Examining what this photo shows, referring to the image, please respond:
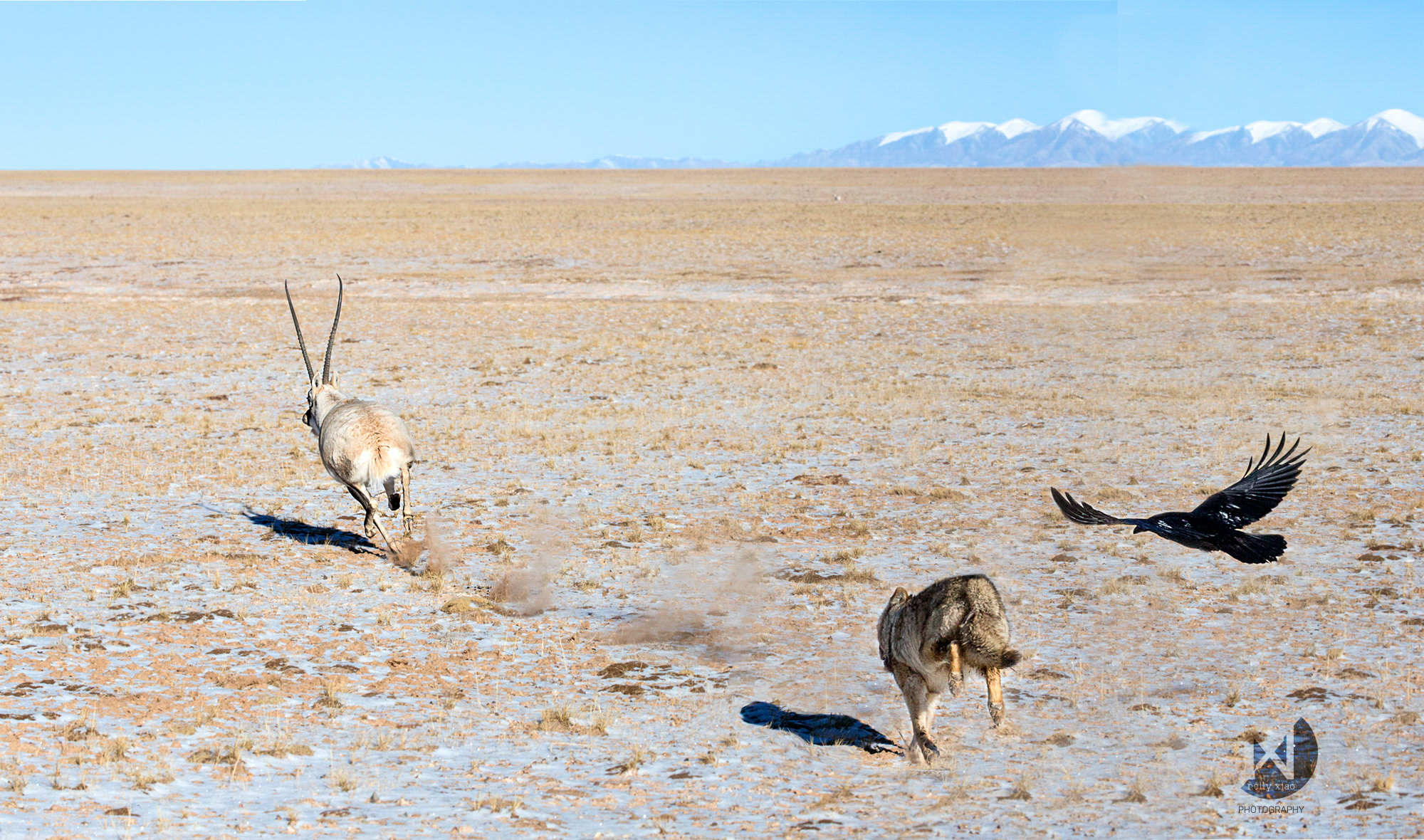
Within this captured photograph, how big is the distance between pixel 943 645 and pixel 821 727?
1.49 meters

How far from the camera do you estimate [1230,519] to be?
7.23 m

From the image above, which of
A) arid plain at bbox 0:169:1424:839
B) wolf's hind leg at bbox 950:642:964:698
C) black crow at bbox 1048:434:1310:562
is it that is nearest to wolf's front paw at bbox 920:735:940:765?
arid plain at bbox 0:169:1424:839

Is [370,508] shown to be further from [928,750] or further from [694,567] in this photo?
[928,750]

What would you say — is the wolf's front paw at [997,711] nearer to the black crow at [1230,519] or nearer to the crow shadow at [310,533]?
the black crow at [1230,519]

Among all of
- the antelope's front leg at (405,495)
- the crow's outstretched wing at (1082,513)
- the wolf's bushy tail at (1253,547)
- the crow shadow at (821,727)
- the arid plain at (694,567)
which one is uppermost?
the crow's outstretched wing at (1082,513)

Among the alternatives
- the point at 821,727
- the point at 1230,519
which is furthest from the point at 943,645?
the point at 1230,519

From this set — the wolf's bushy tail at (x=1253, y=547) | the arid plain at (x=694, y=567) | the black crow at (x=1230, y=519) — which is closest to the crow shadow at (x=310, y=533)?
the arid plain at (x=694, y=567)

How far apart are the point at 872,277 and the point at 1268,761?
31794 mm

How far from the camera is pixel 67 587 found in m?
10.7

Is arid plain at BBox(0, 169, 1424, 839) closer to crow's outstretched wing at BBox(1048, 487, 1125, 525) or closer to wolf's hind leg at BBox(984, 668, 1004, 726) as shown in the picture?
wolf's hind leg at BBox(984, 668, 1004, 726)

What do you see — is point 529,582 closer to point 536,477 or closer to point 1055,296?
point 536,477

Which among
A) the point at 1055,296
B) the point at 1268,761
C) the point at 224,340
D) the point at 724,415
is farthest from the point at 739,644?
the point at 1055,296

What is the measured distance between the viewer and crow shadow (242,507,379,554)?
12453 millimetres

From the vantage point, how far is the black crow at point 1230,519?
6461 millimetres
